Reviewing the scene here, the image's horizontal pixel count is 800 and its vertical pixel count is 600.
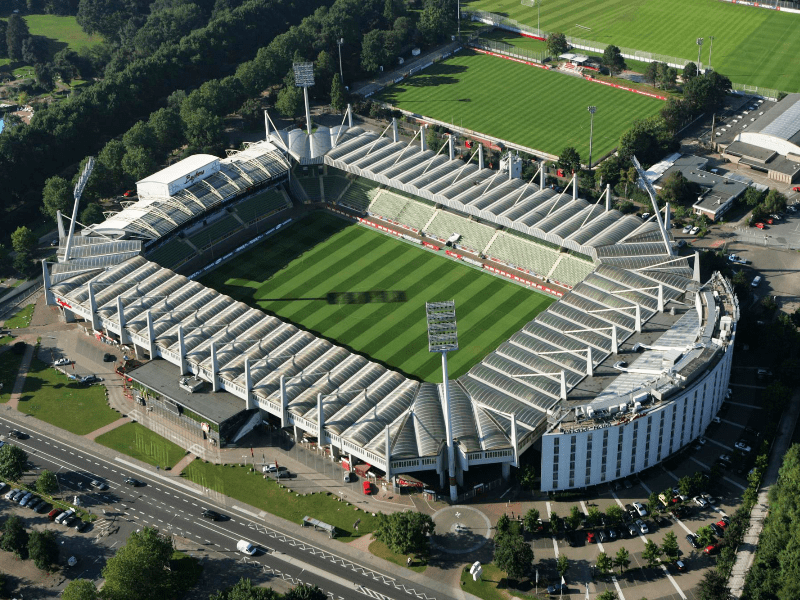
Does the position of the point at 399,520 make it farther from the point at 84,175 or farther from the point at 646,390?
the point at 84,175

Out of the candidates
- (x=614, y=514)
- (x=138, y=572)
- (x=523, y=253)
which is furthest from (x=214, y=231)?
(x=614, y=514)

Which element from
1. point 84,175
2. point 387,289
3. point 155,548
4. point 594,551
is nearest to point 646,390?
point 594,551

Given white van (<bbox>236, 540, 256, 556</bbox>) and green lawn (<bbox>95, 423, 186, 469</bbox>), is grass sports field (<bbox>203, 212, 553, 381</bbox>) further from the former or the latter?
white van (<bbox>236, 540, 256, 556</bbox>)

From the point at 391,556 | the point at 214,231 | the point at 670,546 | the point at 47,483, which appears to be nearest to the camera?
the point at 670,546

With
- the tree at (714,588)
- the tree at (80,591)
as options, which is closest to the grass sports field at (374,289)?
the tree at (714,588)

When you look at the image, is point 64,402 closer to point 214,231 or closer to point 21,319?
point 21,319

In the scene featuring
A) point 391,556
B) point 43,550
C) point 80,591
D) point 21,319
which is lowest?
point 391,556

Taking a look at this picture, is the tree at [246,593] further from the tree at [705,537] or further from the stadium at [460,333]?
the tree at [705,537]
